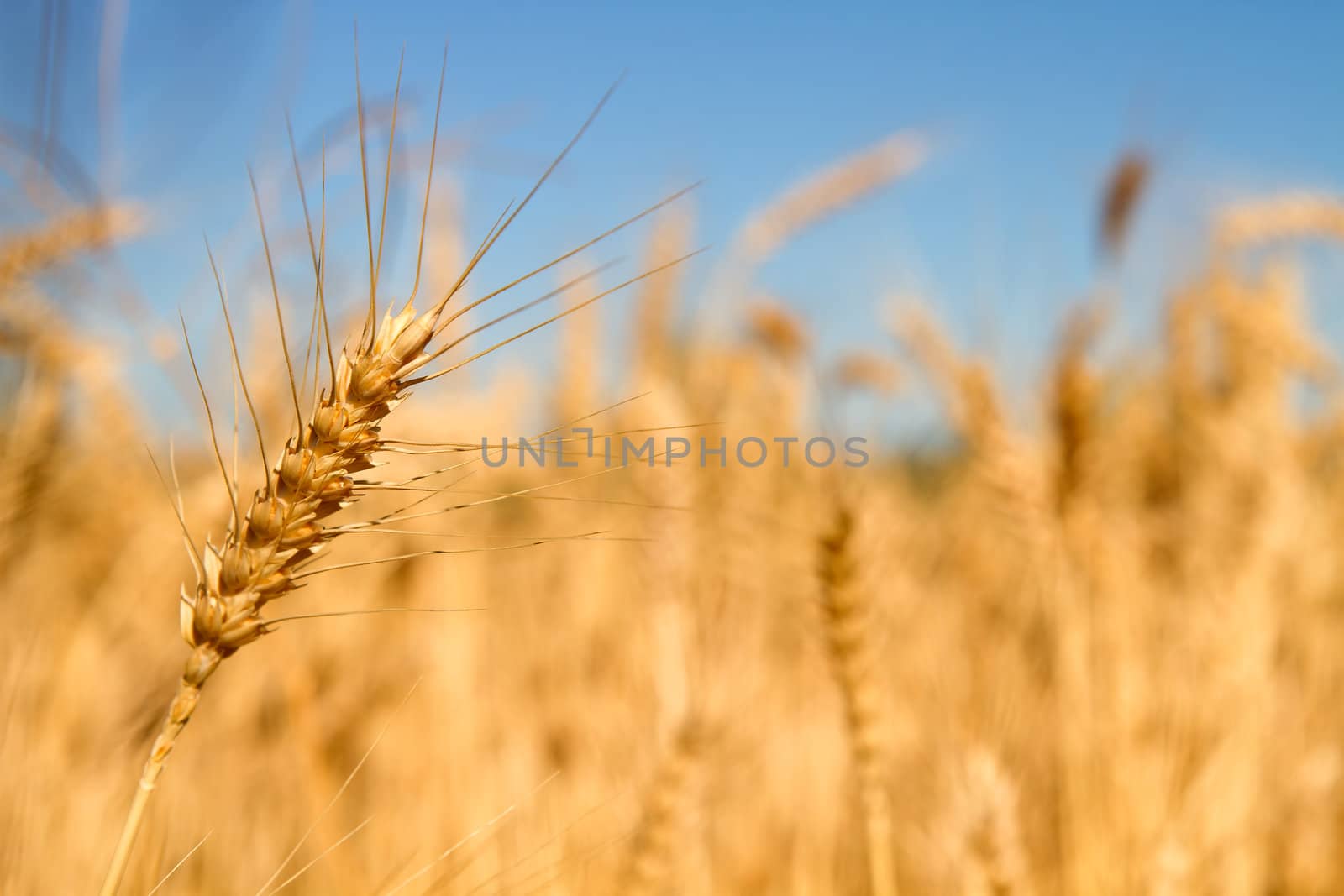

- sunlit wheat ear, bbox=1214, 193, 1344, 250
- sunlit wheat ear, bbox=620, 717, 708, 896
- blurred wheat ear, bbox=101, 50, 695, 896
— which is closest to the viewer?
blurred wheat ear, bbox=101, 50, 695, 896

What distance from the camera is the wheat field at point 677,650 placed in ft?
3.54

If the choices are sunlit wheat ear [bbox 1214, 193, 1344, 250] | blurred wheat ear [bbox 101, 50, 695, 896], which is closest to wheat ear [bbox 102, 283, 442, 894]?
blurred wheat ear [bbox 101, 50, 695, 896]

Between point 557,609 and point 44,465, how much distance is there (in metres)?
1.29

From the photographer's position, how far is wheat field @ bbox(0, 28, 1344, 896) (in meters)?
1.08

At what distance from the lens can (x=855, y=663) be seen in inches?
45.5

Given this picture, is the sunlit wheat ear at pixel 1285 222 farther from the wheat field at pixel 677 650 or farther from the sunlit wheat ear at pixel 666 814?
the sunlit wheat ear at pixel 666 814

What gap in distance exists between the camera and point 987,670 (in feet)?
5.73

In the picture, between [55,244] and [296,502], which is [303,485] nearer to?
[296,502]

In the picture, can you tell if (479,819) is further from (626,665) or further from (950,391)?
(950,391)

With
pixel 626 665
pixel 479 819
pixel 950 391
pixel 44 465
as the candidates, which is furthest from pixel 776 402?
pixel 44 465

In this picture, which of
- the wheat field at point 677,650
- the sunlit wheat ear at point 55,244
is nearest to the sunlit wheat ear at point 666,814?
the wheat field at point 677,650

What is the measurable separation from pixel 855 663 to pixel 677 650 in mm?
514

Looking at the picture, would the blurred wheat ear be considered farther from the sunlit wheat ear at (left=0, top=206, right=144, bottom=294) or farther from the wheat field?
the sunlit wheat ear at (left=0, top=206, right=144, bottom=294)

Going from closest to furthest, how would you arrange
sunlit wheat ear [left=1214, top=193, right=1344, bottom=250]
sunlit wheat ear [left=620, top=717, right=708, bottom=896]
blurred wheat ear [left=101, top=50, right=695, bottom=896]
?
blurred wheat ear [left=101, top=50, right=695, bottom=896], sunlit wheat ear [left=620, top=717, right=708, bottom=896], sunlit wheat ear [left=1214, top=193, right=1344, bottom=250]
